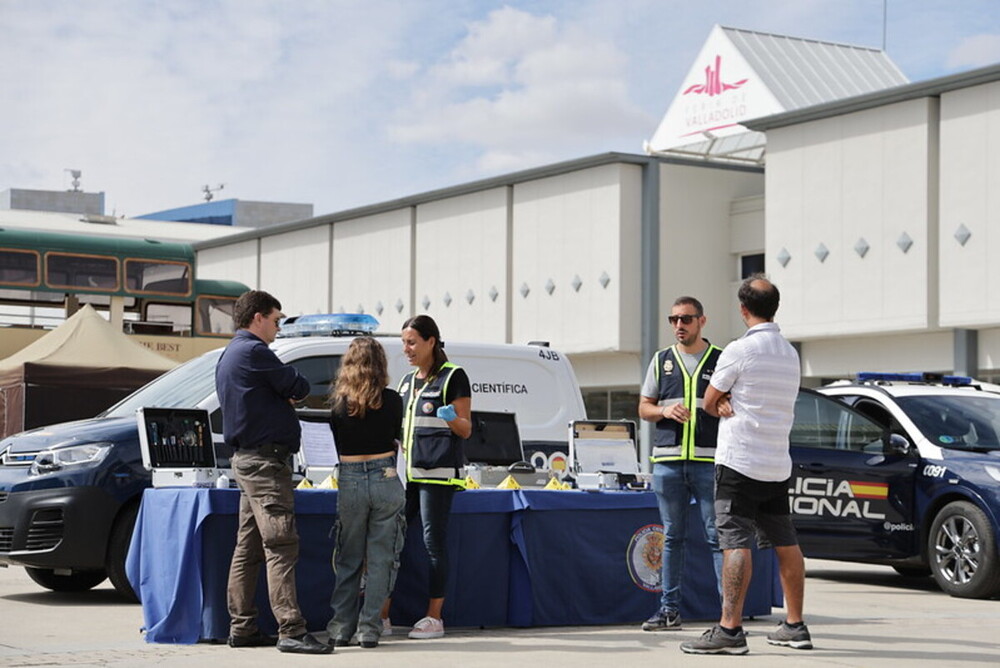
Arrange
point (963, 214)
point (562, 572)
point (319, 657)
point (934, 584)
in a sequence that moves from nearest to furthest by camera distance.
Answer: point (319, 657)
point (562, 572)
point (934, 584)
point (963, 214)

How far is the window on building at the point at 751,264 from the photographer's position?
131ft

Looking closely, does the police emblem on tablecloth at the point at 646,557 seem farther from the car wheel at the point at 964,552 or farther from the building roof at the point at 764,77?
the building roof at the point at 764,77

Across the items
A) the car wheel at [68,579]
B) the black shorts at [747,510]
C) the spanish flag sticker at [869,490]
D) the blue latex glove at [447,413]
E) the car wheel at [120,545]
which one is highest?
the blue latex glove at [447,413]

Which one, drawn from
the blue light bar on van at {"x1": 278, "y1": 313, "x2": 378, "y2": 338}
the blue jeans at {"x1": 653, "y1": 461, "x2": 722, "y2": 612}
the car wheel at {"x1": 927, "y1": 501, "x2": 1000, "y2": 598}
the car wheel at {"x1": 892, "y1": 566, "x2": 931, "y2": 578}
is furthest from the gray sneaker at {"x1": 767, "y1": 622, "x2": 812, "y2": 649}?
the car wheel at {"x1": 892, "y1": 566, "x2": 931, "y2": 578}

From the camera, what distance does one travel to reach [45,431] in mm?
11625

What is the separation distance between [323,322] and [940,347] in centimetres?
2320

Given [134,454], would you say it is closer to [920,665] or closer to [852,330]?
[920,665]

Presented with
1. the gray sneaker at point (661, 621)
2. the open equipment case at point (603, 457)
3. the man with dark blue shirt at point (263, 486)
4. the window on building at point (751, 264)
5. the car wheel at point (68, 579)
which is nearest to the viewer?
the man with dark blue shirt at point (263, 486)

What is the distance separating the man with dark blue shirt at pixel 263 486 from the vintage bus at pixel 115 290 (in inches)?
697

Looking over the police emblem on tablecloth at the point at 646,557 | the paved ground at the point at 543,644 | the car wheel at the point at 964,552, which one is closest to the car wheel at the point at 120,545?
the paved ground at the point at 543,644

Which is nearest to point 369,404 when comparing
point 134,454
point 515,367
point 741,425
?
point 741,425

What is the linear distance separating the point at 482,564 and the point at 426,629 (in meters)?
0.76

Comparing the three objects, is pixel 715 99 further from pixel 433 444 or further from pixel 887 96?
pixel 433 444

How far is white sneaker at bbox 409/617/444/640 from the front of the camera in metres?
9.01
